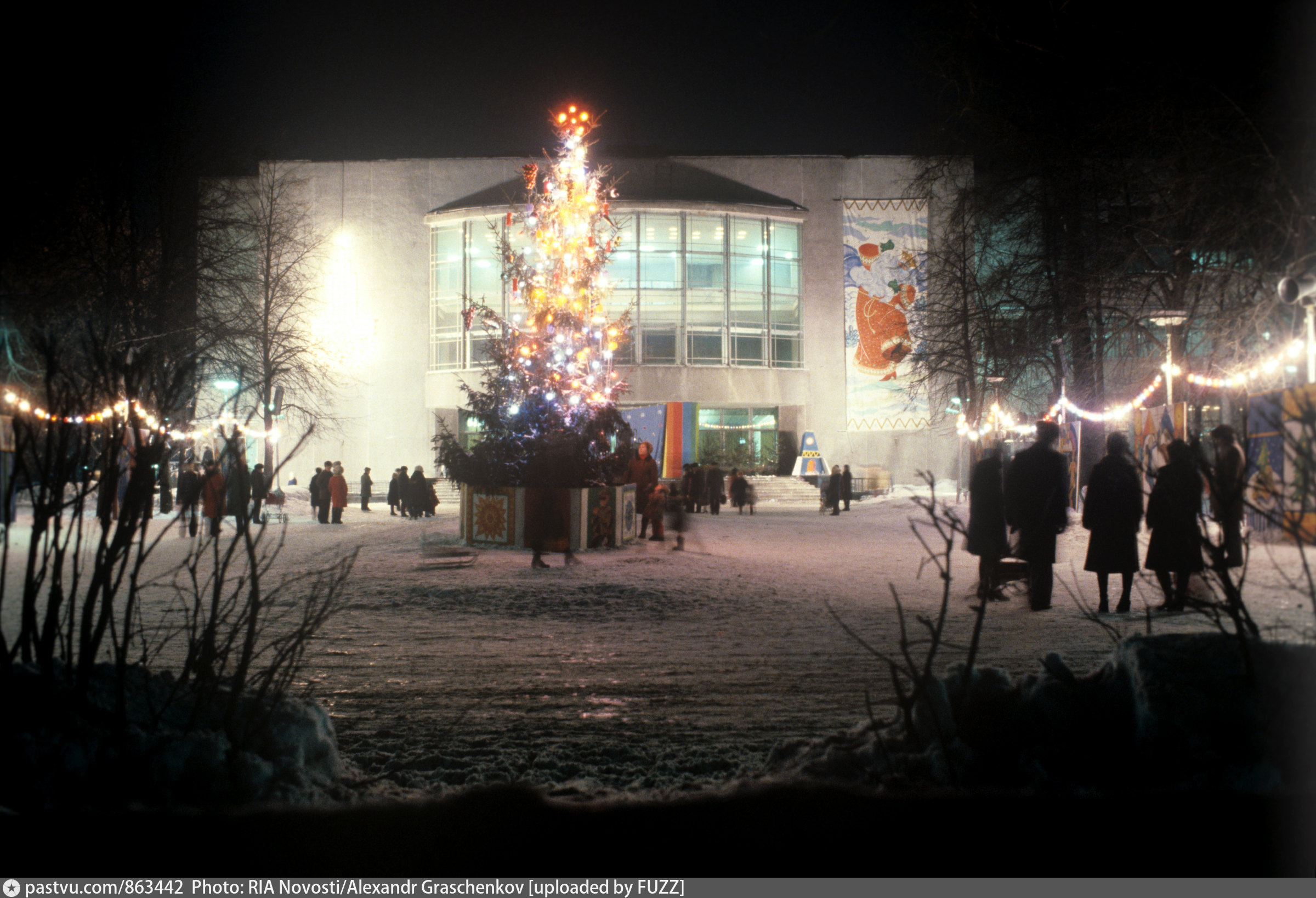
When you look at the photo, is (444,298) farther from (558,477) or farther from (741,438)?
(558,477)

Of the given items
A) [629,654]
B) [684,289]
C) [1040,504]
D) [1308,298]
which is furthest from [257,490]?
[684,289]

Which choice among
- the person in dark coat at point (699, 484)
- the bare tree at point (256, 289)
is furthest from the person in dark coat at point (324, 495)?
the person in dark coat at point (699, 484)

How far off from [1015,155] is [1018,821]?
18.4 meters

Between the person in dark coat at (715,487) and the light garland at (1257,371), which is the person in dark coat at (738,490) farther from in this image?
the light garland at (1257,371)

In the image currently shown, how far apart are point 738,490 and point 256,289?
676 inches

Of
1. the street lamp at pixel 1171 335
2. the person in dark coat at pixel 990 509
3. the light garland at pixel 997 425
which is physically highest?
the street lamp at pixel 1171 335

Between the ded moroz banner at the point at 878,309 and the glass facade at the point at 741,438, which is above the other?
the ded moroz banner at the point at 878,309

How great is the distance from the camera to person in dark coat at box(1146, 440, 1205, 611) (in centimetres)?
741

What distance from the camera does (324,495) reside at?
73.0ft

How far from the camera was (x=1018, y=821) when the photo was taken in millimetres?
2494

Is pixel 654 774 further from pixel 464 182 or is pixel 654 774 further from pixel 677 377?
pixel 464 182

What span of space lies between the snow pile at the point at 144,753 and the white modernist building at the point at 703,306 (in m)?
37.1

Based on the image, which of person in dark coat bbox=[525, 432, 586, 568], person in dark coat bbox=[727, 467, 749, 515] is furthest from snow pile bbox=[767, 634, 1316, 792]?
person in dark coat bbox=[727, 467, 749, 515]

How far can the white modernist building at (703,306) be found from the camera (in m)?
40.8
